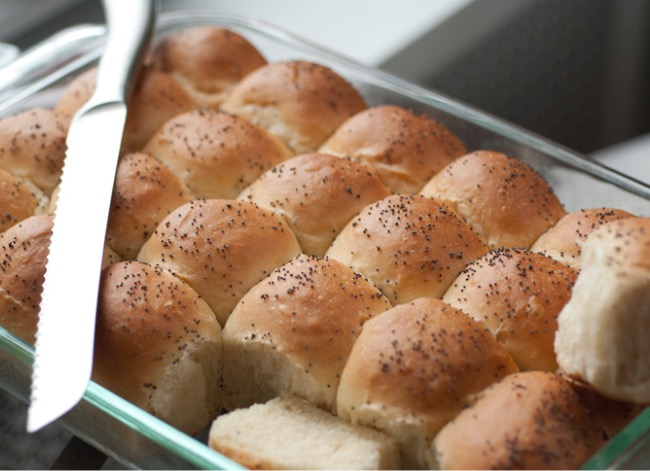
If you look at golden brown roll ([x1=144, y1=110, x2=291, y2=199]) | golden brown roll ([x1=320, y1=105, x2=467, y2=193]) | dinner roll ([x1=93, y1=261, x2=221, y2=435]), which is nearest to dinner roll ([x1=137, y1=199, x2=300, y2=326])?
dinner roll ([x1=93, y1=261, x2=221, y2=435])

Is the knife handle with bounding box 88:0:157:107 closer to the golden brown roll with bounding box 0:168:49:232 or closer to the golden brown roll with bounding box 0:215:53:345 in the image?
the golden brown roll with bounding box 0:168:49:232

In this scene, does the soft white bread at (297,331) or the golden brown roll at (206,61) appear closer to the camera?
the soft white bread at (297,331)

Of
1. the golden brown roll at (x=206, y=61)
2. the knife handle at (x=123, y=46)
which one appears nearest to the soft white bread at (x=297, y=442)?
the knife handle at (x=123, y=46)

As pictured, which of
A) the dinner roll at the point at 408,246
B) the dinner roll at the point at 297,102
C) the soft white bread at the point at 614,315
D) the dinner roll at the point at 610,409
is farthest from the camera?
the dinner roll at the point at 297,102

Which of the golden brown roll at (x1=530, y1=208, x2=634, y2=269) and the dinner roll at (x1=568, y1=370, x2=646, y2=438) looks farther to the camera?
the golden brown roll at (x1=530, y1=208, x2=634, y2=269)

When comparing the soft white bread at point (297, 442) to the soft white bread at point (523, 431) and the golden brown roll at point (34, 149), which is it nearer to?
the soft white bread at point (523, 431)

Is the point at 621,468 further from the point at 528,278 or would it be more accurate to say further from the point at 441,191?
the point at 441,191
